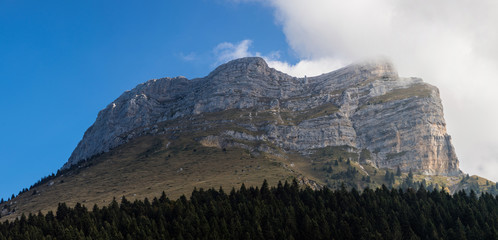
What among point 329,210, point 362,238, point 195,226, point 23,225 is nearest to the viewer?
point 362,238

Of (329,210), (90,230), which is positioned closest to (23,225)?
(90,230)

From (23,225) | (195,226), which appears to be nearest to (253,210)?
(195,226)

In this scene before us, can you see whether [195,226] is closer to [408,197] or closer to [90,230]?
[90,230]

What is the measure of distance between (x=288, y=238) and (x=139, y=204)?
7326cm

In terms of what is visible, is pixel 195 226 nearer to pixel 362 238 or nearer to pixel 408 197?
pixel 362 238

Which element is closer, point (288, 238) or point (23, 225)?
point (288, 238)

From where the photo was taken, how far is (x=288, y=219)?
15038 centimetres

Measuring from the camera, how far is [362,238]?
13500cm

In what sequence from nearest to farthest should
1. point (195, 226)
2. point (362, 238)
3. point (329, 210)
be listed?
point (362, 238), point (195, 226), point (329, 210)

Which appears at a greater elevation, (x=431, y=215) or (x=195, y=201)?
(x=195, y=201)

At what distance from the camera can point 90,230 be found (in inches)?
6053

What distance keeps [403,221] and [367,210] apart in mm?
16416

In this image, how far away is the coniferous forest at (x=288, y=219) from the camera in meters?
144

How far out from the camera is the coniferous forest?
144 meters
